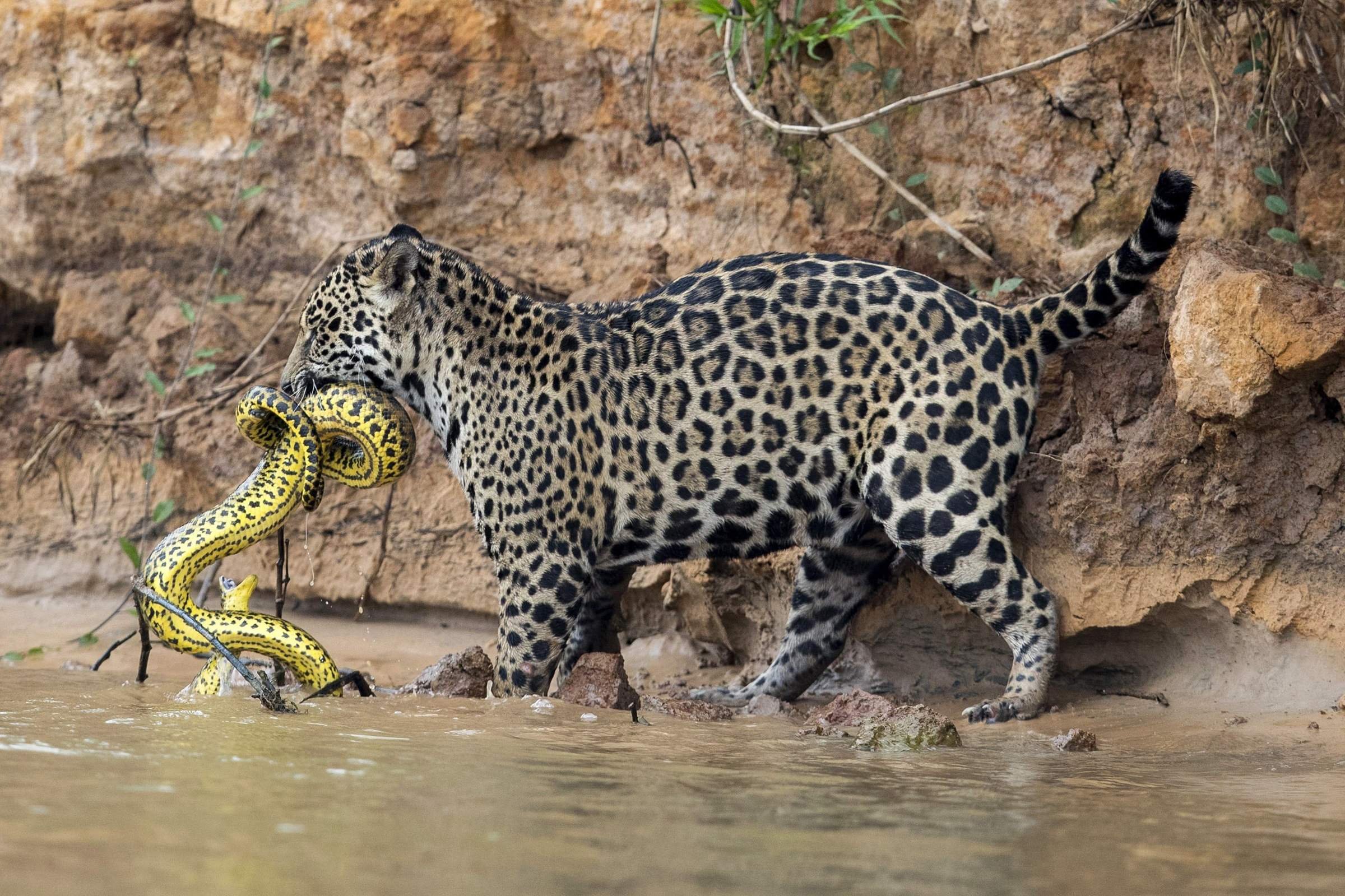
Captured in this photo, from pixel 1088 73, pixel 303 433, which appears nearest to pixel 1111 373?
pixel 1088 73

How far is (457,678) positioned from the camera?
5867 mm

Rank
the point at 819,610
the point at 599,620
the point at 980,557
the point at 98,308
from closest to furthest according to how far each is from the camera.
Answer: the point at 980,557 < the point at 819,610 < the point at 599,620 < the point at 98,308

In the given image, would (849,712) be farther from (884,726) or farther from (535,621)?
(535,621)

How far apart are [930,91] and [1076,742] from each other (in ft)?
12.6

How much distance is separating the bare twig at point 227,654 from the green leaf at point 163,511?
8.39ft

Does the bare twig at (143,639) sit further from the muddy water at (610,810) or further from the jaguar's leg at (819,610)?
the jaguar's leg at (819,610)

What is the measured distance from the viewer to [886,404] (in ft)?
19.2

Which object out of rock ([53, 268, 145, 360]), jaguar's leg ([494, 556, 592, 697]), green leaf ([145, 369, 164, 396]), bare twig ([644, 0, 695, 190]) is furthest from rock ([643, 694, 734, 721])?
rock ([53, 268, 145, 360])

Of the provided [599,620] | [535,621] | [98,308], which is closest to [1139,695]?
[599,620]

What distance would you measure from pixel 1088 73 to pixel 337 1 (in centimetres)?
433

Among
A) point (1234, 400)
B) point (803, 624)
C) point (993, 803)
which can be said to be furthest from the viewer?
point (803, 624)

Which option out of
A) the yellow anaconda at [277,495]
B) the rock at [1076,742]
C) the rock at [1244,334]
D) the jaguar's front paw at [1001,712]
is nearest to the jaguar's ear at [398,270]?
the yellow anaconda at [277,495]

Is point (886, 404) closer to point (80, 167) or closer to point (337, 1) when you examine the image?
point (337, 1)

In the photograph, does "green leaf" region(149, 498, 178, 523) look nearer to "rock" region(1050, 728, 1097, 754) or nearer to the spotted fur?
the spotted fur
